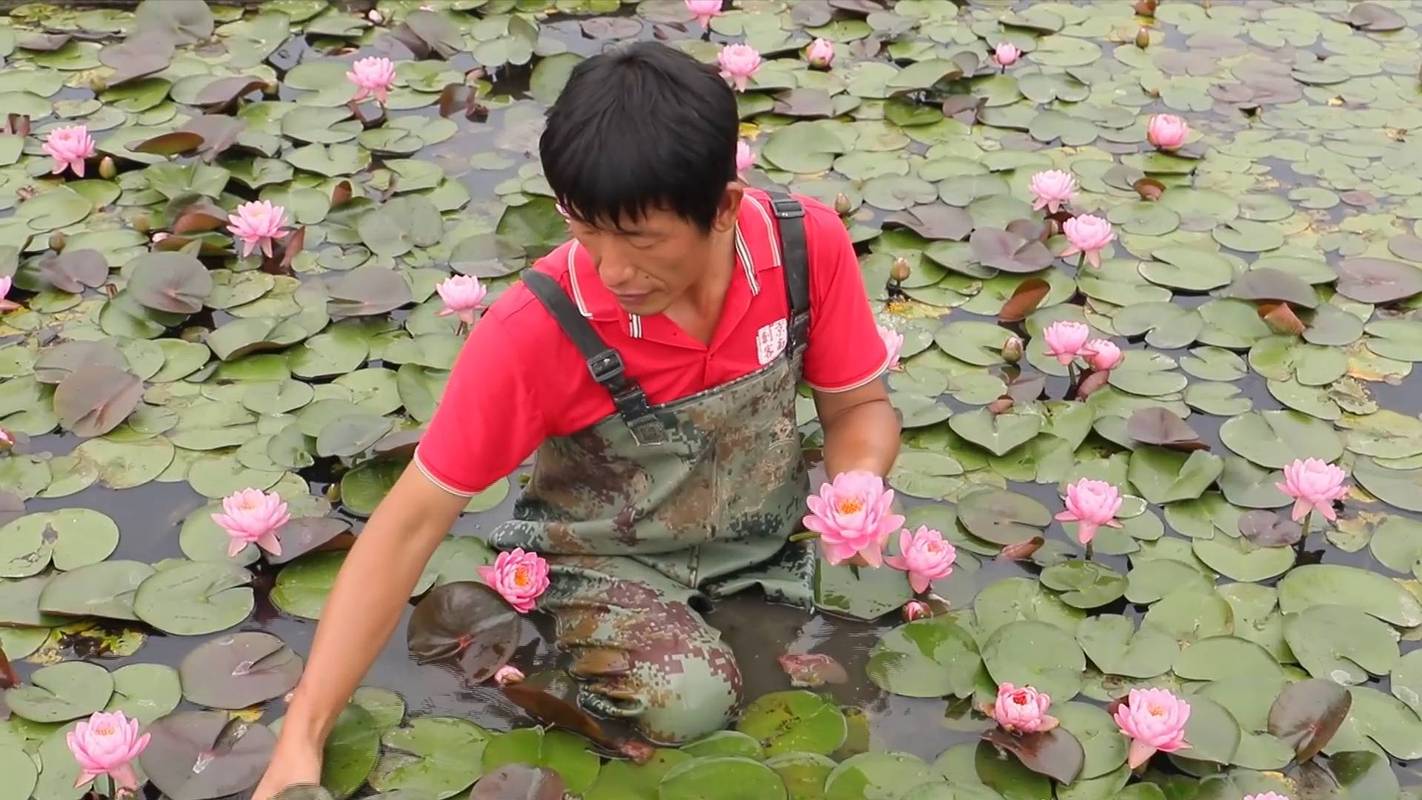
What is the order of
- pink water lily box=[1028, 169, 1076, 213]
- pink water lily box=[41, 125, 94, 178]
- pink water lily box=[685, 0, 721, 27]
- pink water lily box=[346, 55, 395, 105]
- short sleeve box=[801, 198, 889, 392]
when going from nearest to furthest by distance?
short sleeve box=[801, 198, 889, 392] < pink water lily box=[1028, 169, 1076, 213] < pink water lily box=[41, 125, 94, 178] < pink water lily box=[346, 55, 395, 105] < pink water lily box=[685, 0, 721, 27]

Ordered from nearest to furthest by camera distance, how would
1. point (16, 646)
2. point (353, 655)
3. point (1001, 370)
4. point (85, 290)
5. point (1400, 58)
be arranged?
point (353, 655), point (16, 646), point (1001, 370), point (85, 290), point (1400, 58)

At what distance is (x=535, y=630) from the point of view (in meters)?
2.46

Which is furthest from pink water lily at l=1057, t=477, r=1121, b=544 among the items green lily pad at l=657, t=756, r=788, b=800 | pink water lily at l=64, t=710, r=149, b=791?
pink water lily at l=64, t=710, r=149, b=791

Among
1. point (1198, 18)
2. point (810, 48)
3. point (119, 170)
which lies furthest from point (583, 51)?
point (1198, 18)

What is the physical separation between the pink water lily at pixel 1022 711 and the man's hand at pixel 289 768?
1.07m

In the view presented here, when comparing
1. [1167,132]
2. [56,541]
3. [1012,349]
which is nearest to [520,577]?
[56,541]

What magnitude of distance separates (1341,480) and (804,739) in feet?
3.63

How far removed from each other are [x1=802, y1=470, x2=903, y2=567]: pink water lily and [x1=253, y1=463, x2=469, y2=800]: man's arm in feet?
1.83

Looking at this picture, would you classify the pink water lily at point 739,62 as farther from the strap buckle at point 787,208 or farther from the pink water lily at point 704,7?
the strap buckle at point 787,208

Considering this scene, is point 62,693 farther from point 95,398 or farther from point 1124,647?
point 1124,647

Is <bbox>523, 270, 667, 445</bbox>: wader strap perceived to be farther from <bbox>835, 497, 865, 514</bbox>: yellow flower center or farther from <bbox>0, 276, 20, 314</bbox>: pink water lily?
<bbox>0, 276, 20, 314</bbox>: pink water lily

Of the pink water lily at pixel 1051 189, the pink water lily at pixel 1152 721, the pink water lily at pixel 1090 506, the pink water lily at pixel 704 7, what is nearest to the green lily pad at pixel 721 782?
the pink water lily at pixel 1152 721

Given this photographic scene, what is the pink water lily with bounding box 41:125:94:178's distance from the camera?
3.57 m

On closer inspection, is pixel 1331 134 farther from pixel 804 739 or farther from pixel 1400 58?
pixel 804 739
